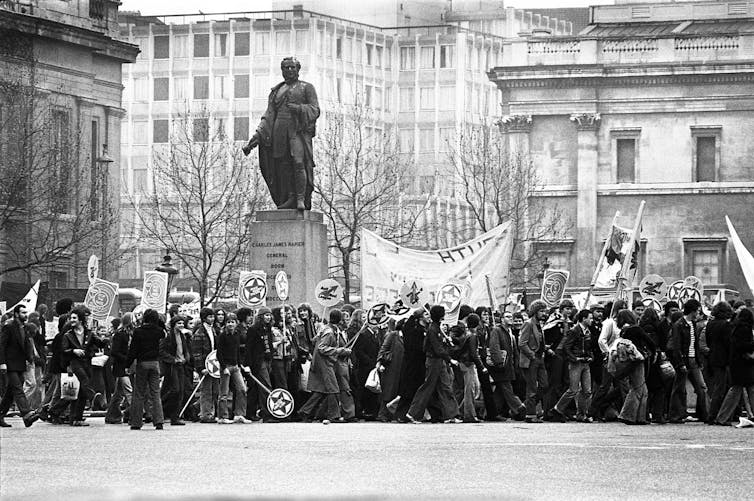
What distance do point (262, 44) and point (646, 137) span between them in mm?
46582

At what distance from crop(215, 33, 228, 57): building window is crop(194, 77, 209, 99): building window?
181 cm

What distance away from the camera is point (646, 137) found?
7788 centimetres

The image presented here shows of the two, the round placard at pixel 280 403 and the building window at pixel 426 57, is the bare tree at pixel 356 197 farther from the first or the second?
the building window at pixel 426 57

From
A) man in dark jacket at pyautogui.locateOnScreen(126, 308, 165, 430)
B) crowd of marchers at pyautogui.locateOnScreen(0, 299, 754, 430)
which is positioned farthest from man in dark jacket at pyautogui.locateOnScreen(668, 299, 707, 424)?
man in dark jacket at pyautogui.locateOnScreen(126, 308, 165, 430)

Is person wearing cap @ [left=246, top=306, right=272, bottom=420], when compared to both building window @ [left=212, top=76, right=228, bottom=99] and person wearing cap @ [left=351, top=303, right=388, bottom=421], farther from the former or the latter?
building window @ [left=212, top=76, right=228, bottom=99]

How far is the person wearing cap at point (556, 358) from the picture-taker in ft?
94.0

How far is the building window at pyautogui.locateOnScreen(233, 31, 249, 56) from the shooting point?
12069cm

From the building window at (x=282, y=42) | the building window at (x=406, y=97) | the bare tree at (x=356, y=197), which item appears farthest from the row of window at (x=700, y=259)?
the building window at (x=406, y=97)

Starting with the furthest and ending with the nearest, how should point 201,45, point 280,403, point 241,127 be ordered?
point 201,45 < point 241,127 < point 280,403

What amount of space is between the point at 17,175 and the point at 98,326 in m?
19.2

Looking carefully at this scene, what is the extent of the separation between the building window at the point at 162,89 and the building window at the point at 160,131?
1.51m

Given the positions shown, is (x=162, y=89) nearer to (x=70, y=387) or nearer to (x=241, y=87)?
(x=241, y=87)

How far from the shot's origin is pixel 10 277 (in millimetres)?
59188

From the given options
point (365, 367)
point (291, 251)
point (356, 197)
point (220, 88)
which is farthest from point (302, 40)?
point (365, 367)
